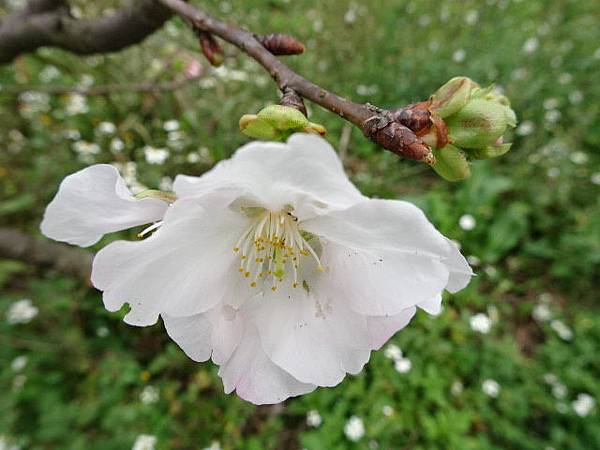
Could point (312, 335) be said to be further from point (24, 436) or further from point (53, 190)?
point (53, 190)

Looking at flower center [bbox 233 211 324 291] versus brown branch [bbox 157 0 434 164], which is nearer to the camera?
brown branch [bbox 157 0 434 164]

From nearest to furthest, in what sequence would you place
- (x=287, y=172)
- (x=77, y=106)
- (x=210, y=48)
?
(x=287, y=172) < (x=210, y=48) < (x=77, y=106)

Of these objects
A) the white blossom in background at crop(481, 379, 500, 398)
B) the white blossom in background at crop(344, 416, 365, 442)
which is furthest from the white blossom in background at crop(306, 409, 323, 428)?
the white blossom in background at crop(481, 379, 500, 398)

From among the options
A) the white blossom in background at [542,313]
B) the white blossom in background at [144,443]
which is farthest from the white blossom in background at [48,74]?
the white blossom in background at [542,313]

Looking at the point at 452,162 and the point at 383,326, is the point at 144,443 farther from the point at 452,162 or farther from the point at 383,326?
the point at 452,162

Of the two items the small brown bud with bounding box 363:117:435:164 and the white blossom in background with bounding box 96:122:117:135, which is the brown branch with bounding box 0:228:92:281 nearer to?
the white blossom in background with bounding box 96:122:117:135

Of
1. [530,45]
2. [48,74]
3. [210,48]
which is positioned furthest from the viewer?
[530,45]

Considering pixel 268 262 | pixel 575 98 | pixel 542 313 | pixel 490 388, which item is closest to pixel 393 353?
pixel 490 388
